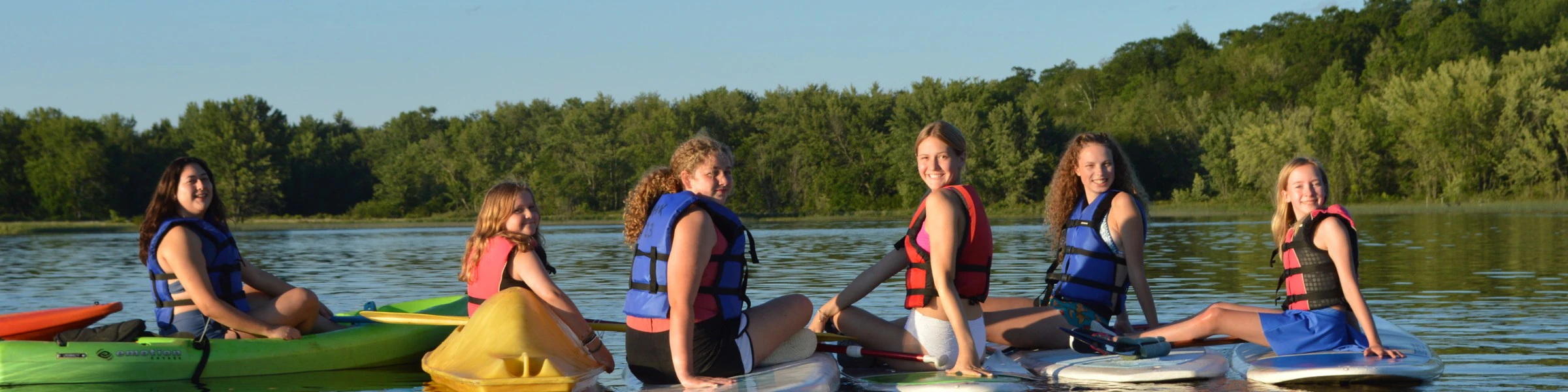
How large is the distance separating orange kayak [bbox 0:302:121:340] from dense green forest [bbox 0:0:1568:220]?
4287cm

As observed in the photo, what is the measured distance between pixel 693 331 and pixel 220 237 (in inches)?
119

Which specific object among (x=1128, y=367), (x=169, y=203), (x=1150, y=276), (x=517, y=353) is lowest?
(x=1150, y=276)

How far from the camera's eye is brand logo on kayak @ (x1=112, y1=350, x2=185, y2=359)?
670 centimetres

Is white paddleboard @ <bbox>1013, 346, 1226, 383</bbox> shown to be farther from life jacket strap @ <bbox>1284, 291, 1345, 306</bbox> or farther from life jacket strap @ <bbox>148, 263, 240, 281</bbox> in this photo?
life jacket strap @ <bbox>148, 263, 240, 281</bbox>

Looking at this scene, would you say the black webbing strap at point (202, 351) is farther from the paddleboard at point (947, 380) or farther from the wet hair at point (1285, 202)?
the wet hair at point (1285, 202)

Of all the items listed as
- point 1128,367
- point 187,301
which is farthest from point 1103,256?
point 187,301

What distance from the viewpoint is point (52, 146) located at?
60438 millimetres

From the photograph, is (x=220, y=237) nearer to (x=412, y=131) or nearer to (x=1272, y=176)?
(x=1272, y=176)

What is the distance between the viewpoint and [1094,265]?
632cm

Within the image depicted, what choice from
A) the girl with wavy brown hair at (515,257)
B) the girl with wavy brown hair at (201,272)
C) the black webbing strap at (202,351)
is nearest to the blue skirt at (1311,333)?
the girl with wavy brown hair at (515,257)

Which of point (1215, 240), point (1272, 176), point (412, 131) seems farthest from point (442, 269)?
point (412, 131)

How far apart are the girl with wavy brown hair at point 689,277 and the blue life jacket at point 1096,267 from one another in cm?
191

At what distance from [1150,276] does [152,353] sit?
10.1 metres

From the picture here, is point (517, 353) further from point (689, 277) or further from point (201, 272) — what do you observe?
point (201, 272)
